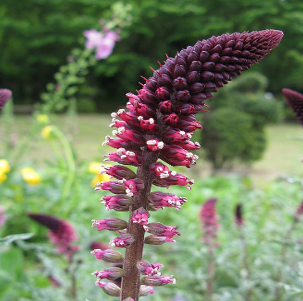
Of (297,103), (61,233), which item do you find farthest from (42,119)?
(297,103)

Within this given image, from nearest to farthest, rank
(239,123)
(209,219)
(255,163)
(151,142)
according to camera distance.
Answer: (151,142), (209,219), (239,123), (255,163)

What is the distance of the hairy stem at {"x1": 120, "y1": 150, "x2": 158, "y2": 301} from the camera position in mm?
1087

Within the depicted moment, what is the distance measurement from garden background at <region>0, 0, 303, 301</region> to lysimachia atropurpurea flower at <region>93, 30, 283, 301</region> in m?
0.45

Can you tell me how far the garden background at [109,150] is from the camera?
305 centimetres

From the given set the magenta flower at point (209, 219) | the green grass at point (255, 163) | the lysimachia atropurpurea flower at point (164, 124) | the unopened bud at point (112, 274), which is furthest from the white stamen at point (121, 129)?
the green grass at point (255, 163)

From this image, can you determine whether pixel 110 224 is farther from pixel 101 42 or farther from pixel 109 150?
pixel 109 150

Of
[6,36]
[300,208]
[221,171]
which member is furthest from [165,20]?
[300,208]

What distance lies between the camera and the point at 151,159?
3.57 feet

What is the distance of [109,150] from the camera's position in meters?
5.57

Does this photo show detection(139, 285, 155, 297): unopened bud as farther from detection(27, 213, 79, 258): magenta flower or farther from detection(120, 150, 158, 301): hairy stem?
detection(27, 213, 79, 258): magenta flower

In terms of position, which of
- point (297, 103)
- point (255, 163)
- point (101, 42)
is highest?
point (101, 42)

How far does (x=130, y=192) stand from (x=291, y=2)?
3159 centimetres

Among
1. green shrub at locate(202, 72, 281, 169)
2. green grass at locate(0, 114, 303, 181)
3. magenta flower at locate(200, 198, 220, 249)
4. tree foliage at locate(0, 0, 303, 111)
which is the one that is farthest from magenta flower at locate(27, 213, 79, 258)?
tree foliage at locate(0, 0, 303, 111)

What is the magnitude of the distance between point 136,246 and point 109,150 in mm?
4525
